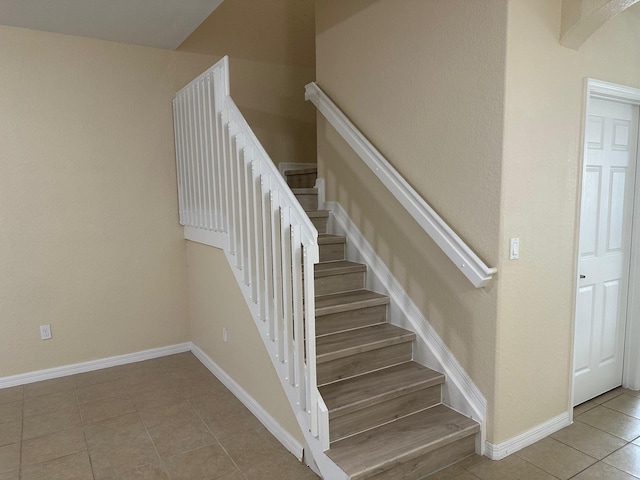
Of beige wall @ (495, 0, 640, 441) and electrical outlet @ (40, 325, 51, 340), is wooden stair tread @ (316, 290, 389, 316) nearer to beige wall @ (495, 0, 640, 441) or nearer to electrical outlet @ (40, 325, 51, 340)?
beige wall @ (495, 0, 640, 441)

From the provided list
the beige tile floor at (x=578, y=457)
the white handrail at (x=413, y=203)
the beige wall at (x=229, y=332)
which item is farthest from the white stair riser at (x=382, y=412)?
the white handrail at (x=413, y=203)

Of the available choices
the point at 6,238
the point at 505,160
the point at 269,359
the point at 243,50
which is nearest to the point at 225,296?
the point at 269,359

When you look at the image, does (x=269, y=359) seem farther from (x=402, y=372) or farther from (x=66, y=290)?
(x=66, y=290)

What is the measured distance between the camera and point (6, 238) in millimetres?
3266

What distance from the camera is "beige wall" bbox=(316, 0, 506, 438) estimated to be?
7.45ft

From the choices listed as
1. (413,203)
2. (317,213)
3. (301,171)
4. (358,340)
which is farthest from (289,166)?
(358,340)

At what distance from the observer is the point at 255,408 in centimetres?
288

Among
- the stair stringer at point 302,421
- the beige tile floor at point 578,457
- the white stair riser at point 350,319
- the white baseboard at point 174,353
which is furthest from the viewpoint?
the white stair riser at point 350,319

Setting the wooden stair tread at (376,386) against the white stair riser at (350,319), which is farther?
the white stair riser at (350,319)

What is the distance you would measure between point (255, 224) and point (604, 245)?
7.64 feet

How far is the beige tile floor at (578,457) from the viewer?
7.26 ft

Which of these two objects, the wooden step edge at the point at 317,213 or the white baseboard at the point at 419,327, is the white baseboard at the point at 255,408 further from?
the wooden step edge at the point at 317,213

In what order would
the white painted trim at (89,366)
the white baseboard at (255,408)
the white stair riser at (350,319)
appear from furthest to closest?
1. the white painted trim at (89,366)
2. the white stair riser at (350,319)
3. the white baseboard at (255,408)

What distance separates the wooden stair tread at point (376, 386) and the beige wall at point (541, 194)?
0.44 meters
